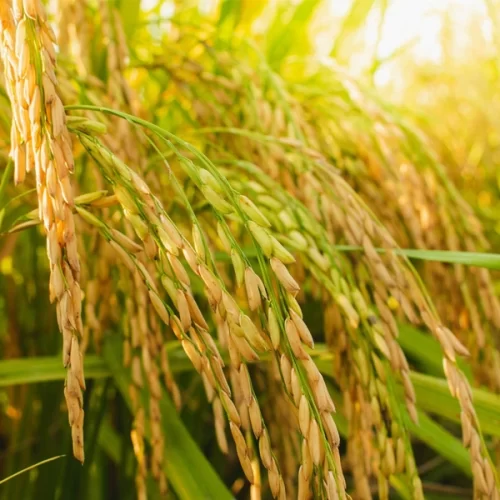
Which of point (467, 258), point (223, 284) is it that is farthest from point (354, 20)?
point (223, 284)

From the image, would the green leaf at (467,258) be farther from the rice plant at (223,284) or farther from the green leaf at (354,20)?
the green leaf at (354,20)

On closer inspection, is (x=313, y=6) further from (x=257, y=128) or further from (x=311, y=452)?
(x=311, y=452)

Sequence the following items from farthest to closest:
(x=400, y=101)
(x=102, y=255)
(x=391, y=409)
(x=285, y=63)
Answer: (x=400, y=101), (x=285, y=63), (x=102, y=255), (x=391, y=409)

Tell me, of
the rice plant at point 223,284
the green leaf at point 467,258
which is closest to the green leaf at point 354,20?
the rice plant at point 223,284

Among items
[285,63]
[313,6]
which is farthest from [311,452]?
[313,6]

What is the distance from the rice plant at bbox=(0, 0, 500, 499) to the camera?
59cm

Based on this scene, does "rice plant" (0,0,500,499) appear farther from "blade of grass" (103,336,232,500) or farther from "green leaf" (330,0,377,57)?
"green leaf" (330,0,377,57)

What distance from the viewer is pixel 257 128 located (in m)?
1.07

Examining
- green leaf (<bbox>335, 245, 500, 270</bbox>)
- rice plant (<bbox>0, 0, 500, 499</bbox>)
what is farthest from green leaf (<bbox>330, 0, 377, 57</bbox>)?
green leaf (<bbox>335, 245, 500, 270</bbox>)

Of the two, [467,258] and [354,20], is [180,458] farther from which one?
[354,20]

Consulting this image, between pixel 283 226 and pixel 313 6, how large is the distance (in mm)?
976

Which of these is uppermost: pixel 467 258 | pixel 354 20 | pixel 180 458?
pixel 354 20

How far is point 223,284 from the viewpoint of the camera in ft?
2.02

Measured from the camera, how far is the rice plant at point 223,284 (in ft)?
1.94
